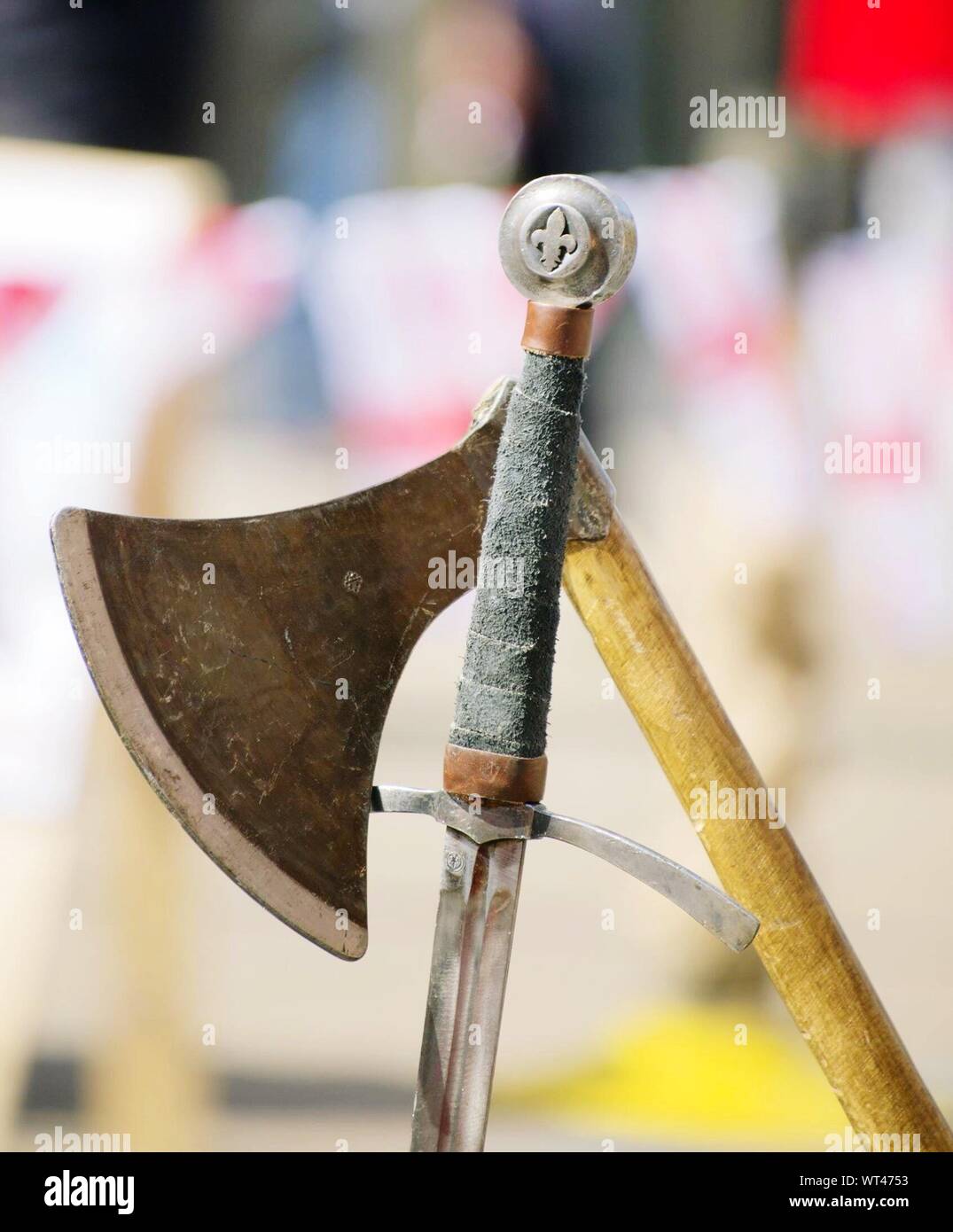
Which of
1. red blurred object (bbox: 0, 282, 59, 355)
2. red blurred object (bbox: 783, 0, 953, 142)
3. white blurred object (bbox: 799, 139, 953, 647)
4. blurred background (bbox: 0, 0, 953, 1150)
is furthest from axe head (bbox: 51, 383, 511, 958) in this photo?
red blurred object (bbox: 783, 0, 953, 142)

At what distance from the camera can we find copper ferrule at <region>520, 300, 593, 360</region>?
0.73 m

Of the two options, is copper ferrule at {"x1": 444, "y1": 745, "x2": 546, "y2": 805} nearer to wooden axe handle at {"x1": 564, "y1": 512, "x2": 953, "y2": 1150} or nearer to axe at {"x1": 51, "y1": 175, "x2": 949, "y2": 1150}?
axe at {"x1": 51, "y1": 175, "x2": 949, "y2": 1150}

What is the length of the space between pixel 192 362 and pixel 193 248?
15 centimetres

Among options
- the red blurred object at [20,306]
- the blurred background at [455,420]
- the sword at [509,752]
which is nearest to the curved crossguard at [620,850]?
the sword at [509,752]

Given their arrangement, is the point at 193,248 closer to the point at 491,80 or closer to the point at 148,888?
the point at 148,888

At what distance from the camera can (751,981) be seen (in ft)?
7.08

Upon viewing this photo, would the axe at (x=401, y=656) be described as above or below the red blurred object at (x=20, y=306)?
below

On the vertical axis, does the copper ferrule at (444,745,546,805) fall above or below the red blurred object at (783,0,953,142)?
below

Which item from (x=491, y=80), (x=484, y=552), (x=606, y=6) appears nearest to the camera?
(x=484, y=552)

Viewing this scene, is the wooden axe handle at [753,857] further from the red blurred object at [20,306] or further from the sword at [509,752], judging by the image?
the red blurred object at [20,306]

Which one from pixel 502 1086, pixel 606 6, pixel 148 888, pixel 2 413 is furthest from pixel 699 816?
pixel 606 6

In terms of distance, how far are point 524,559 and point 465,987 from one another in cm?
22

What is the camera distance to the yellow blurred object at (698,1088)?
193 centimetres

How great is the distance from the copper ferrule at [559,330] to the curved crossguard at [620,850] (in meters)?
0.23
